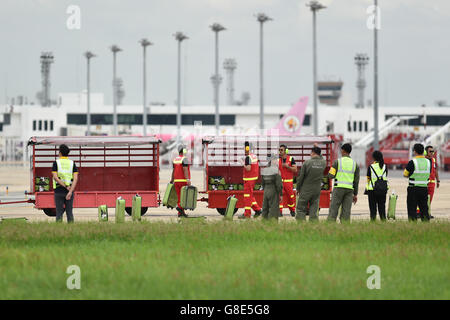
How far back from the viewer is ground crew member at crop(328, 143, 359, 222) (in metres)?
19.4

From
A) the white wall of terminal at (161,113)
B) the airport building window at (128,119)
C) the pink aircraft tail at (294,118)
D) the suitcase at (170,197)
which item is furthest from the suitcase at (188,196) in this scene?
the airport building window at (128,119)

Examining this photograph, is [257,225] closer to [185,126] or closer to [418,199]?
[418,199]

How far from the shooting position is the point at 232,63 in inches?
6831

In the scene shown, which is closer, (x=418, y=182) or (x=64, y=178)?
(x=64, y=178)

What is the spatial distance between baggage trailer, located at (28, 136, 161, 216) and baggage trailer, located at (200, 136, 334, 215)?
1.51m

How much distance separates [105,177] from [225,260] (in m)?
15.1

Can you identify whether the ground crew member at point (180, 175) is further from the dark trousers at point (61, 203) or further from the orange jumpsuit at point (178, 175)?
the dark trousers at point (61, 203)

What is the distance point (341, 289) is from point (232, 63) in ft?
537

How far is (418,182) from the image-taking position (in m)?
20.3

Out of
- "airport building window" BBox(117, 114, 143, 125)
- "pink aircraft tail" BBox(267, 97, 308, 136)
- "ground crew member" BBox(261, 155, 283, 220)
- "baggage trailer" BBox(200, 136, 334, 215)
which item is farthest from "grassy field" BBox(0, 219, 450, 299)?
"airport building window" BBox(117, 114, 143, 125)

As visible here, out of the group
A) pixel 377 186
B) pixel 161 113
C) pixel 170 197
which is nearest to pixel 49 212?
pixel 170 197

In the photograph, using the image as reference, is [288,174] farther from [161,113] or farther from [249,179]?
[161,113]

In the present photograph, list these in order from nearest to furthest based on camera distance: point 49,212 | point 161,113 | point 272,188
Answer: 1. point 272,188
2. point 49,212
3. point 161,113

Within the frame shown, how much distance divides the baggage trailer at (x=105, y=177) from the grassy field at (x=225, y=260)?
737 cm
